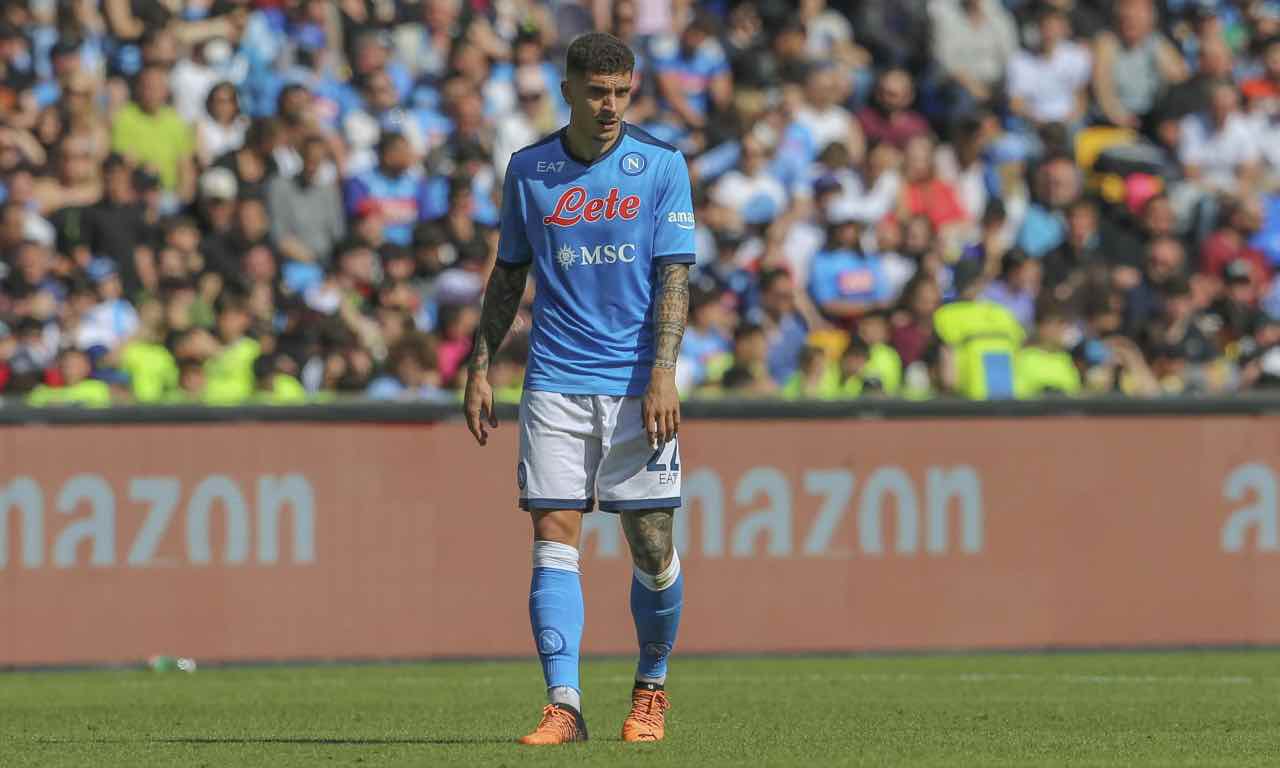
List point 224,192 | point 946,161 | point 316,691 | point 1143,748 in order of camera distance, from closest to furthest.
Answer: point 1143,748, point 316,691, point 224,192, point 946,161

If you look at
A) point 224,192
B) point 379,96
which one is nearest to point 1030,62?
point 379,96

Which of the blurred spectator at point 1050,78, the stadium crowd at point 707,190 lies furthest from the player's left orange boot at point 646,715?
the blurred spectator at point 1050,78

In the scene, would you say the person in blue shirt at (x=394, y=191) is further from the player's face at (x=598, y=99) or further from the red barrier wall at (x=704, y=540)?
the player's face at (x=598, y=99)

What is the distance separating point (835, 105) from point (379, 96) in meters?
3.59

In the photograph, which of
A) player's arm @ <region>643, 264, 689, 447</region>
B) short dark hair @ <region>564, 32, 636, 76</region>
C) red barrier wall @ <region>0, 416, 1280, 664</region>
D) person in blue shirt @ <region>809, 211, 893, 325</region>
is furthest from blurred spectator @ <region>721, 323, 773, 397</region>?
short dark hair @ <region>564, 32, 636, 76</region>

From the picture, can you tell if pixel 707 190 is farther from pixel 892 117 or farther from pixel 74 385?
pixel 74 385

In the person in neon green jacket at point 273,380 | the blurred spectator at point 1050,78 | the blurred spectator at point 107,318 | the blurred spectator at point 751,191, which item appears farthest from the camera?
the blurred spectator at point 1050,78

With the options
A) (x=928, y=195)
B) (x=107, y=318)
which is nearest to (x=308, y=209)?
(x=107, y=318)

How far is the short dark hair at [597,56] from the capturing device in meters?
7.64

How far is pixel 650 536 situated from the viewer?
313 inches

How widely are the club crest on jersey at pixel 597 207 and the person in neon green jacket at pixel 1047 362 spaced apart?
23.8 feet

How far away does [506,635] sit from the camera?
43.7ft

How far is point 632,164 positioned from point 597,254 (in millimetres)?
308

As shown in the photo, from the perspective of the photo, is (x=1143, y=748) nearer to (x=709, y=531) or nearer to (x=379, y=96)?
(x=709, y=531)
